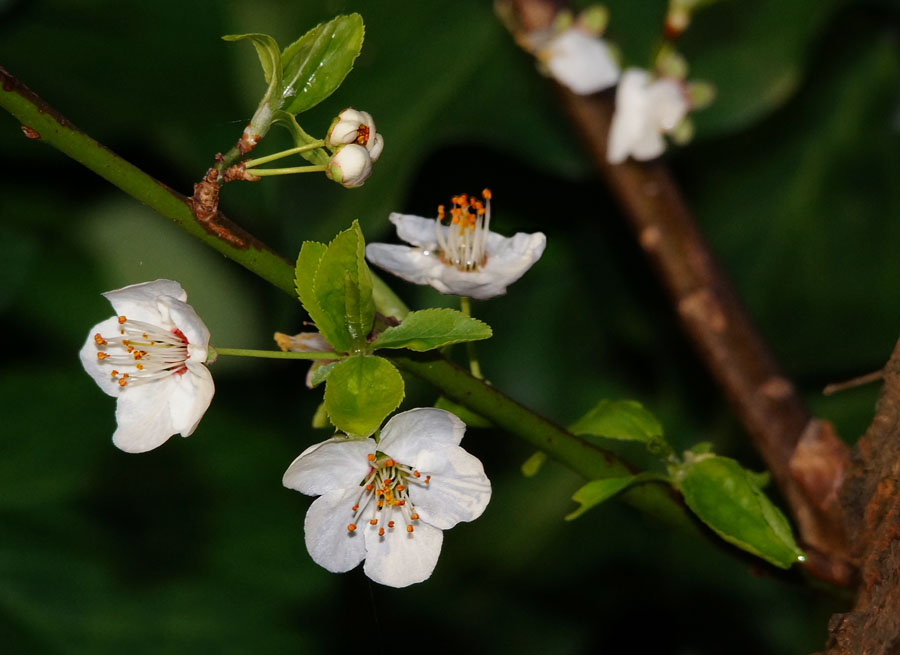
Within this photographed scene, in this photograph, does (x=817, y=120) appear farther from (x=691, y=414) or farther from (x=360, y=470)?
(x=360, y=470)

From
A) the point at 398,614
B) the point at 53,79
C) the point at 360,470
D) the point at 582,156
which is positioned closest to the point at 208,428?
the point at 398,614

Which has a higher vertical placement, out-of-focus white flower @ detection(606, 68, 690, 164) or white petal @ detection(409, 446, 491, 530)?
out-of-focus white flower @ detection(606, 68, 690, 164)

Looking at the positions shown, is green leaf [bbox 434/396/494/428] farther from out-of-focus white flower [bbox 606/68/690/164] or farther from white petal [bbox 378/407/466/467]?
out-of-focus white flower [bbox 606/68/690/164]

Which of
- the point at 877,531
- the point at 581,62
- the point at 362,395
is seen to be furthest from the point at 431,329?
the point at 581,62

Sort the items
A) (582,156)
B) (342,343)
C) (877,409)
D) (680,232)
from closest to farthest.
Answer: (342,343)
(877,409)
(680,232)
(582,156)

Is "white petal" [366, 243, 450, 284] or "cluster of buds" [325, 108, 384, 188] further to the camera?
"white petal" [366, 243, 450, 284]

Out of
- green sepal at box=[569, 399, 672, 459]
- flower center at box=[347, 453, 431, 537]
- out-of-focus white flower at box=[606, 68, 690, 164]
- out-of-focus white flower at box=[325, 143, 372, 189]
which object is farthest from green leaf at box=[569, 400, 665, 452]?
out-of-focus white flower at box=[606, 68, 690, 164]

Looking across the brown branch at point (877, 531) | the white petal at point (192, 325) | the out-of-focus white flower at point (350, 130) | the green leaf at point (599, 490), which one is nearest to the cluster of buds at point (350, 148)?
the out-of-focus white flower at point (350, 130)
